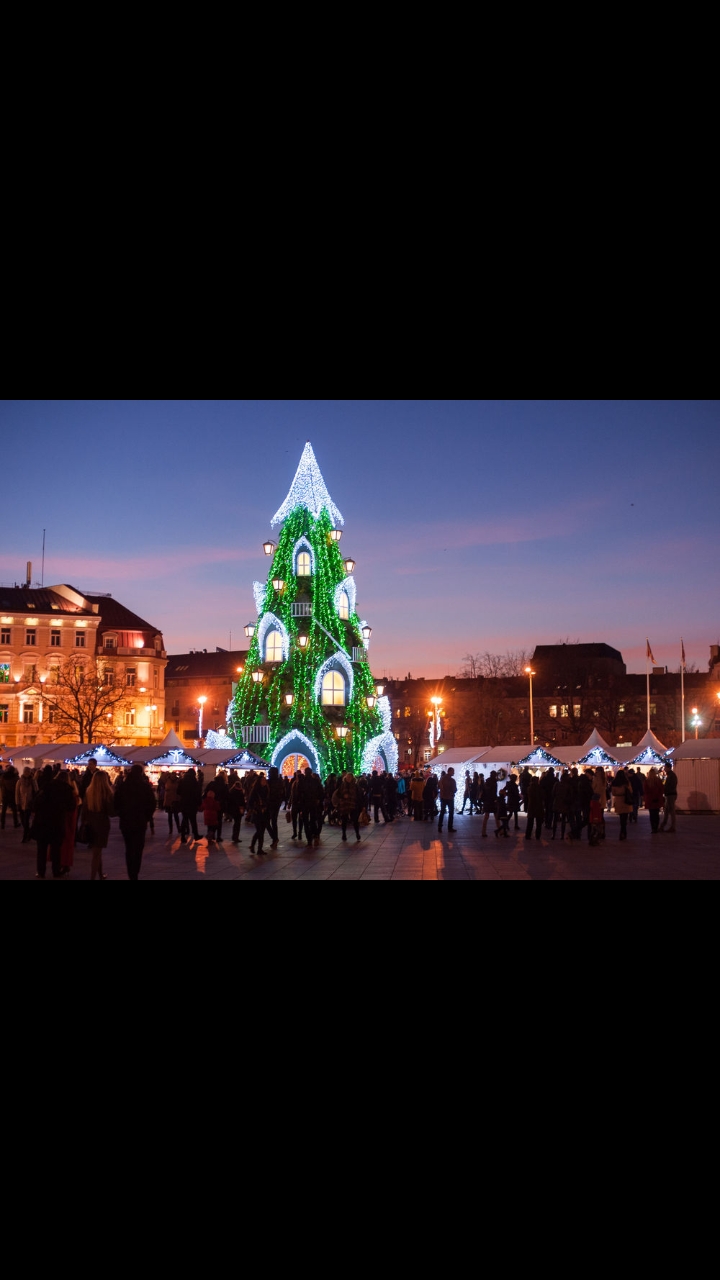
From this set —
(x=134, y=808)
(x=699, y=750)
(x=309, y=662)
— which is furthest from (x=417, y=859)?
(x=309, y=662)

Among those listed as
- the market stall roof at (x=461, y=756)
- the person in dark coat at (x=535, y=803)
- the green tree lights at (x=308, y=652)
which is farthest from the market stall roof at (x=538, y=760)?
the person in dark coat at (x=535, y=803)

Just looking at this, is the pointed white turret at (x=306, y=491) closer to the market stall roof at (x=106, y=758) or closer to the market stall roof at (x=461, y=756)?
the market stall roof at (x=461, y=756)

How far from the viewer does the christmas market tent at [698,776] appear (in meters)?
33.6

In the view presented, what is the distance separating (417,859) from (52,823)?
677 cm

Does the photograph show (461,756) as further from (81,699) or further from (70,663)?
(70,663)

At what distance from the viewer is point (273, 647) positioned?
46.8m

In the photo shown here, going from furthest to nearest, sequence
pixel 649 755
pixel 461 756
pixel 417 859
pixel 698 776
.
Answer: pixel 461 756
pixel 649 755
pixel 698 776
pixel 417 859
